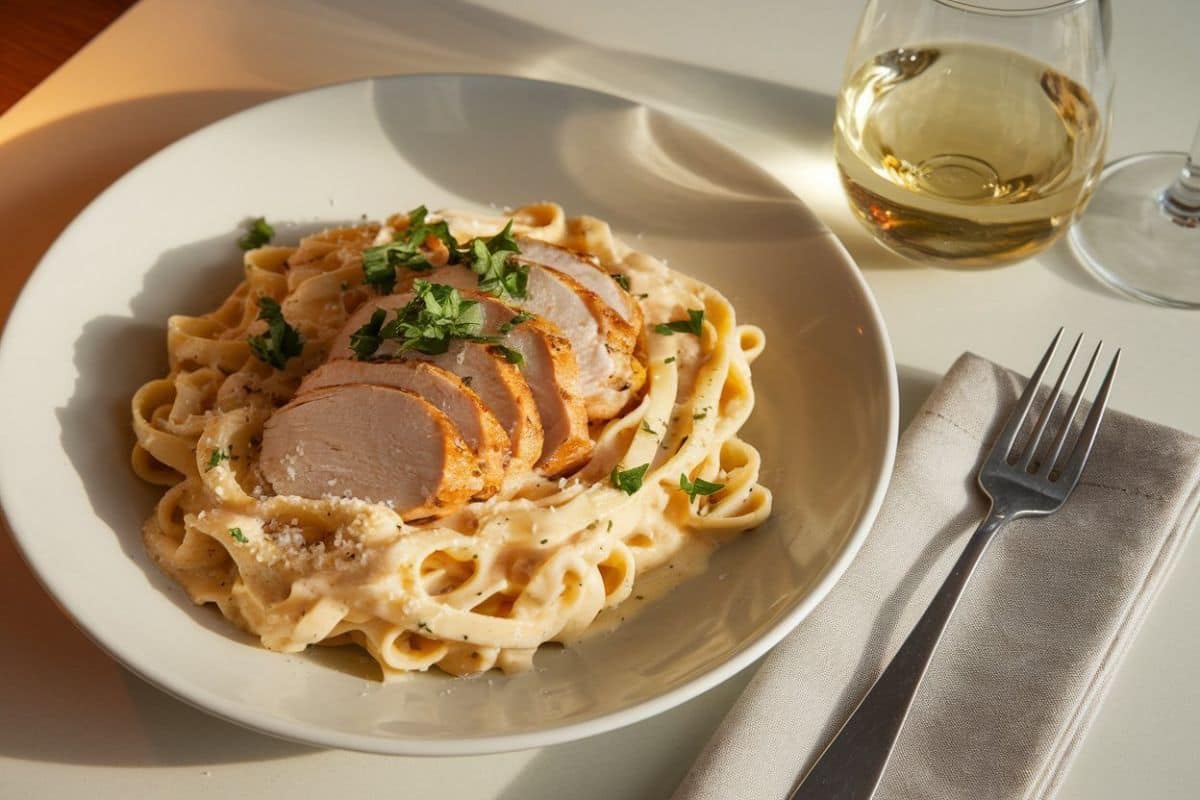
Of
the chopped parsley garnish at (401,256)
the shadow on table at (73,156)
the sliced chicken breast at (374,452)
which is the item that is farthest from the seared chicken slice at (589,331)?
the shadow on table at (73,156)

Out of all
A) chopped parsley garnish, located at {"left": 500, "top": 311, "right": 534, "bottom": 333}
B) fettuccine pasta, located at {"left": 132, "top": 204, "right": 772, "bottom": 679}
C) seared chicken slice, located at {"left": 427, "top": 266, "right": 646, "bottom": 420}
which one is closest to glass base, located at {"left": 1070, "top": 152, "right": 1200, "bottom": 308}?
fettuccine pasta, located at {"left": 132, "top": 204, "right": 772, "bottom": 679}

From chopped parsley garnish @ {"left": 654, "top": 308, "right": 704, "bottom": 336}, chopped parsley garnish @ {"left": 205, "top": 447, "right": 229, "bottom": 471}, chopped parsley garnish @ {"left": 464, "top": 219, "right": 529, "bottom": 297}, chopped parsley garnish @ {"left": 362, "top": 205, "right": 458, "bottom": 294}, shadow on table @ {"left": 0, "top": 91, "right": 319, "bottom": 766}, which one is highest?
chopped parsley garnish @ {"left": 464, "top": 219, "right": 529, "bottom": 297}

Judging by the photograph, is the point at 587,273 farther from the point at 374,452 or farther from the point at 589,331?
the point at 374,452

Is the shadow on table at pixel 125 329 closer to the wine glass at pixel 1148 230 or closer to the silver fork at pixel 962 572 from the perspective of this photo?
the silver fork at pixel 962 572

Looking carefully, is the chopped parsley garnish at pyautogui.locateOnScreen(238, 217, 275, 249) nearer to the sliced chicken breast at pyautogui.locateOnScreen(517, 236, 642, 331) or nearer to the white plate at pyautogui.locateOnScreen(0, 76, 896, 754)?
the white plate at pyautogui.locateOnScreen(0, 76, 896, 754)

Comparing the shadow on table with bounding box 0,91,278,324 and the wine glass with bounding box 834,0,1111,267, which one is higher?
the wine glass with bounding box 834,0,1111,267
